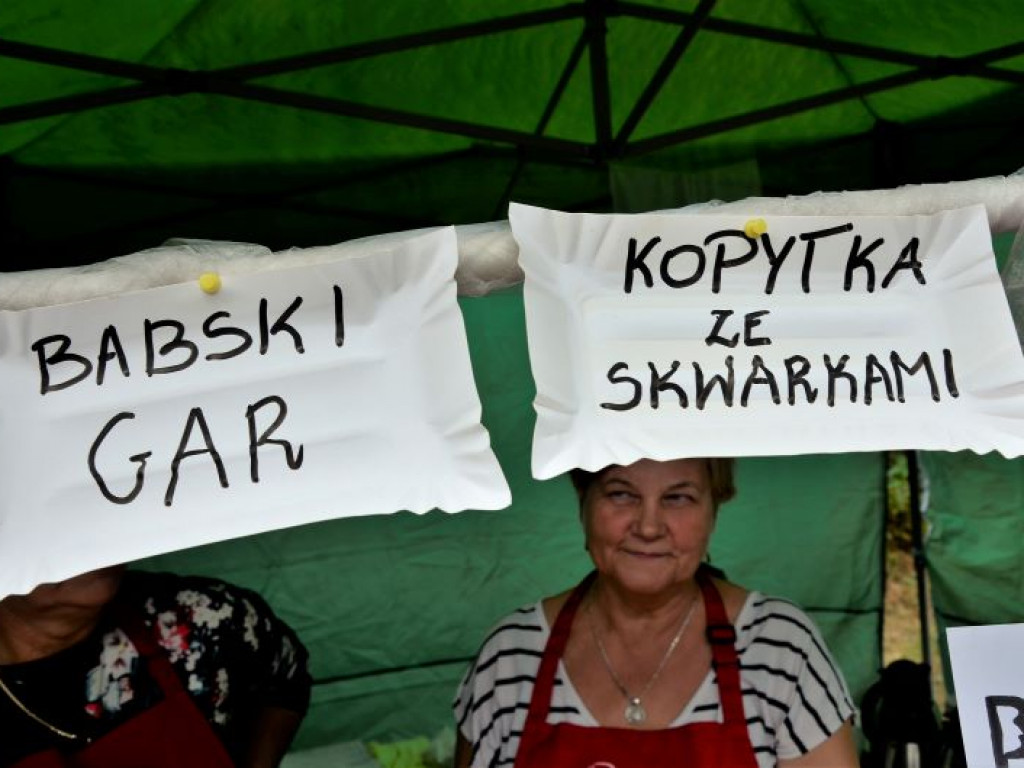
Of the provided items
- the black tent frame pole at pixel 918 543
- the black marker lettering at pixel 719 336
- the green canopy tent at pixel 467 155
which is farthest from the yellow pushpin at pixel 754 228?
the black tent frame pole at pixel 918 543

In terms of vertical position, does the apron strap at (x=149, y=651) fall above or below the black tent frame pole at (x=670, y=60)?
below

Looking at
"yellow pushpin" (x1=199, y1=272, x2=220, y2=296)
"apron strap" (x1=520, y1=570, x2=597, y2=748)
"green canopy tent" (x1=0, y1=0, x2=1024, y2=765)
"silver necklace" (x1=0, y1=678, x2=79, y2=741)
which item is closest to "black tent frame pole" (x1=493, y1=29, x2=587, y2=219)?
"green canopy tent" (x1=0, y1=0, x2=1024, y2=765)

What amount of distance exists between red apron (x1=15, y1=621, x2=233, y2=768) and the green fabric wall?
85cm

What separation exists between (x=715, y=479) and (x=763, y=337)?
0.62m

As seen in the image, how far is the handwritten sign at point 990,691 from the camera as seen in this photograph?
1471 millimetres

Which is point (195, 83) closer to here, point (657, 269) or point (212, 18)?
point (212, 18)

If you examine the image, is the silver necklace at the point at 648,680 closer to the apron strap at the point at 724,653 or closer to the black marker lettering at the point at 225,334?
the apron strap at the point at 724,653

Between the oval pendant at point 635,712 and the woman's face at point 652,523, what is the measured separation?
19cm

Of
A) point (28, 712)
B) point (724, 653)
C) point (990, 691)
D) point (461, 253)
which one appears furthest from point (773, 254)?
point (28, 712)

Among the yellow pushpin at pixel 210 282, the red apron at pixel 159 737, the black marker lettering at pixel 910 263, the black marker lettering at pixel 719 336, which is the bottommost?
the red apron at pixel 159 737

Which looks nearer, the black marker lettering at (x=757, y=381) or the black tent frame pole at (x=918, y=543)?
the black marker lettering at (x=757, y=381)

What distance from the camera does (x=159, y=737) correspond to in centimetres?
180

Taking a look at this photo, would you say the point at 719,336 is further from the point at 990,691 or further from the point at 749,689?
the point at 749,689

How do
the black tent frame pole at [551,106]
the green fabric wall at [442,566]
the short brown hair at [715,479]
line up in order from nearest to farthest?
the short brown hair at [715,479] < the green fabric wall at [442,566] < the black tent frame pole at [551,106]
